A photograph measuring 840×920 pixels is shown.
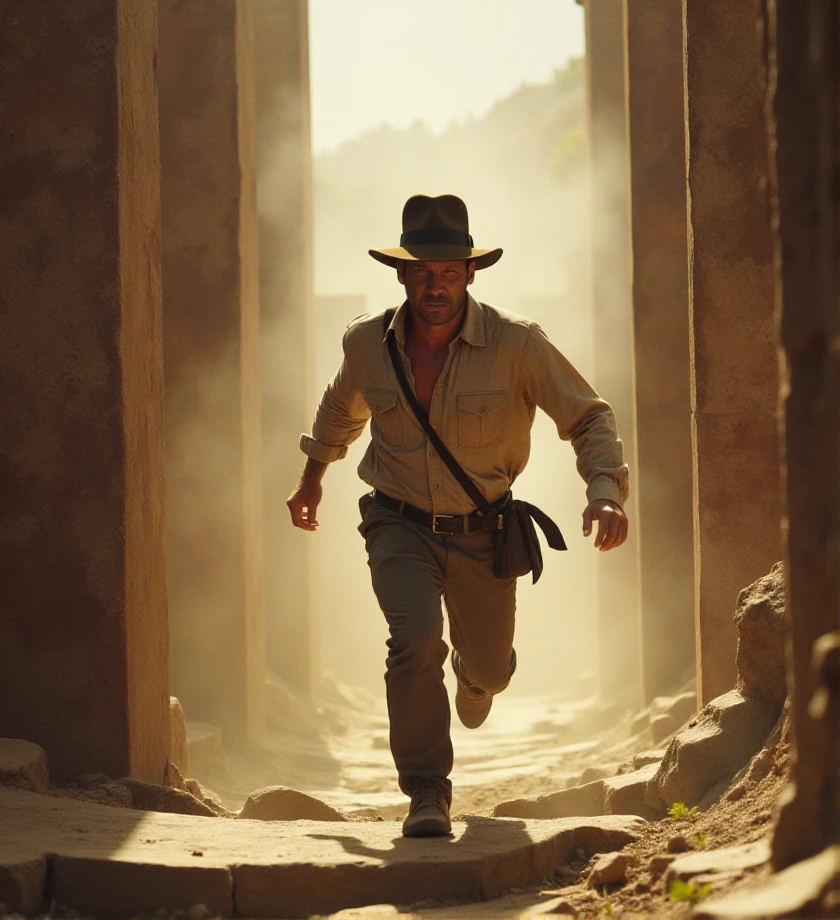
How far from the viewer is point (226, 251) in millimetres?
10555

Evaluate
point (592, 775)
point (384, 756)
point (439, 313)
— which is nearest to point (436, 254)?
Answer: point (439, 313)

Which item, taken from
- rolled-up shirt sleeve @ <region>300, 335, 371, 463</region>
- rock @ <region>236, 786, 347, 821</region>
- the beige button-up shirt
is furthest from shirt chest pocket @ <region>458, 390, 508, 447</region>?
rock @ <region>236, 786, 347, 821</region>

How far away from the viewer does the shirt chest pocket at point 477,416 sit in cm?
499

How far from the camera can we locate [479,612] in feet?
17.1

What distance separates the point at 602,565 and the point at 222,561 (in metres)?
4.79

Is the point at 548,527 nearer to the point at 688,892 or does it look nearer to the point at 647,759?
the point at 688,892

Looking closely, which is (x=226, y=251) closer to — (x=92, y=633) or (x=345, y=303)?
(x=92, y=633)

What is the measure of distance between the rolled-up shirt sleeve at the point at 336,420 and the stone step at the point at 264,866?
5.01ft

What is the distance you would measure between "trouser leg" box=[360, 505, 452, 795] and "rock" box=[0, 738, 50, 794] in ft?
5.02

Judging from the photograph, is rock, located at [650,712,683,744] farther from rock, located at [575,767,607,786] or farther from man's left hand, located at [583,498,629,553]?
man's left hand, located at [583,498,629,553]

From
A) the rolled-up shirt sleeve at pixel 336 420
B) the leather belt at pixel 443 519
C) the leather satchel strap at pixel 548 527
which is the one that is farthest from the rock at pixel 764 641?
the rolled-up shirt sleeve at pixel 336 420

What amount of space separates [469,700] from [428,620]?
1105 millimetres

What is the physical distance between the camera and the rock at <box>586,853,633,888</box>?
4.13 m

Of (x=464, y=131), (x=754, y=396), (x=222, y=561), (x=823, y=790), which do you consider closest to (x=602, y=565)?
(x=222, y=561)
